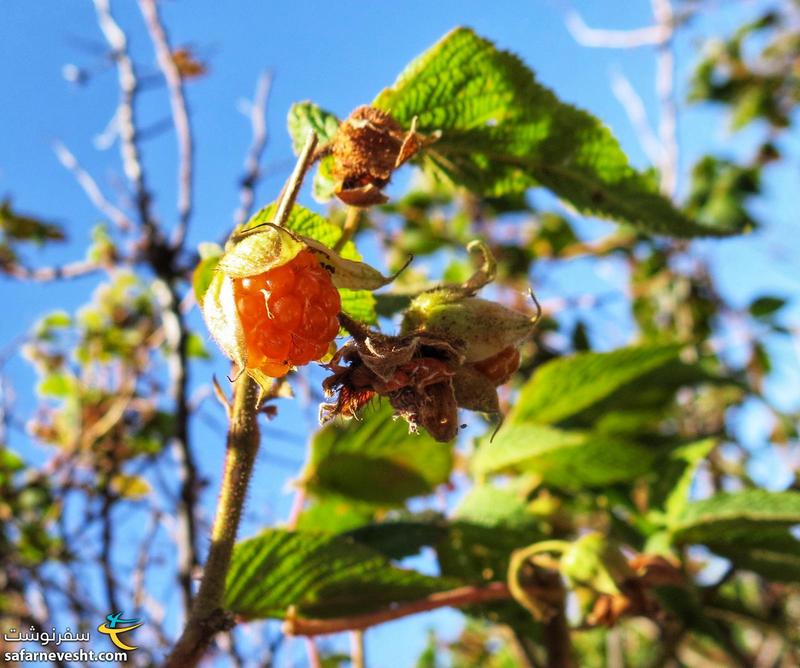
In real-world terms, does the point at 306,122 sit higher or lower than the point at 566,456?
higher

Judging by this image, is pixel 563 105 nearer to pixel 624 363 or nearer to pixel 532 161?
pixel 532 161

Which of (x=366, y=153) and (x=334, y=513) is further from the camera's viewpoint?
(x=334, y=513)

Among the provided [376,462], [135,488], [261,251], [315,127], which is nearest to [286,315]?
[261,251]

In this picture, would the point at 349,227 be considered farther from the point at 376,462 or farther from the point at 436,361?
the point at 376,462

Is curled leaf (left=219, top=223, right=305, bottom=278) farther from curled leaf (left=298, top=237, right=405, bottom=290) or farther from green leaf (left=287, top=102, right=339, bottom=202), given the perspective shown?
green leaf (left=287, top=102, right=339, bottom=202)

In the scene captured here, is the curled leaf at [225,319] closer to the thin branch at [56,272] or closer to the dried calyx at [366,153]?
the dried calyx at [366,153]

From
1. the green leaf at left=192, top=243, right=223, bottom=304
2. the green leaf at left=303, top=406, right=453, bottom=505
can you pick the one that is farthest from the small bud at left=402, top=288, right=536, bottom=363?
the green leaf at left=303, top=406, right=453, bottom=505

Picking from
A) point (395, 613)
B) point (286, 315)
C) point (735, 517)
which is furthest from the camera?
point (735, 517)
